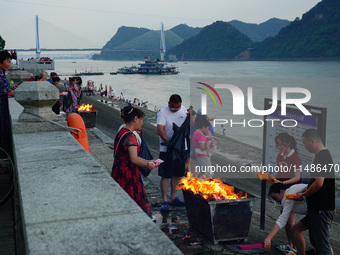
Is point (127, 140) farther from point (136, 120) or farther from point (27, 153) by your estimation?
point (27, 153)

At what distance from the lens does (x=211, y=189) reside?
5.78 meters

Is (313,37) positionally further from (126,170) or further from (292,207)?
(126,170)

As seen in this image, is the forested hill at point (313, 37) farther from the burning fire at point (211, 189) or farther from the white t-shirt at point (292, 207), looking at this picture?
the white t-shirt at point (292, 207)

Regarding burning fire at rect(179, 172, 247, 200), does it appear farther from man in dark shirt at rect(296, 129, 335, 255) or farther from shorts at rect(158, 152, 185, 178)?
man in dark shirt at rect(296, 129, 335, 255)

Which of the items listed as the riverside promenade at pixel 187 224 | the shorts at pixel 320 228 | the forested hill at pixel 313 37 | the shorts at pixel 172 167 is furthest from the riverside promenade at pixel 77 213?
the forested hill at pixel 313 37

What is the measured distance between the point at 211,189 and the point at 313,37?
614ft

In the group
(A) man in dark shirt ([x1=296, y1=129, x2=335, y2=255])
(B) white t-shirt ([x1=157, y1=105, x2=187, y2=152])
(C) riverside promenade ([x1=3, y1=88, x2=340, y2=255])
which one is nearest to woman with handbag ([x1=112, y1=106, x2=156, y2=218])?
(C) riverside promenade ([x1=3, y1=88, x2=340, y2=255])

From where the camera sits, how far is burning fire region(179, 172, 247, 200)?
18.4ft

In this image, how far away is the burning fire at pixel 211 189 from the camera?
5.59 meters

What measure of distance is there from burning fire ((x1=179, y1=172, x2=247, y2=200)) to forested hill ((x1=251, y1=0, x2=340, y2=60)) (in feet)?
595

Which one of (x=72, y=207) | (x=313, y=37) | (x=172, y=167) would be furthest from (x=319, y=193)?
(x=313, y=37)

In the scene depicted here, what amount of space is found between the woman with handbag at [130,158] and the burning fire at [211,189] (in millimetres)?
1080

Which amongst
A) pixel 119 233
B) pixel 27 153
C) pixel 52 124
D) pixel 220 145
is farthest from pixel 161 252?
pixel 220 145

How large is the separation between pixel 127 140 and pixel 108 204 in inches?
92.1
